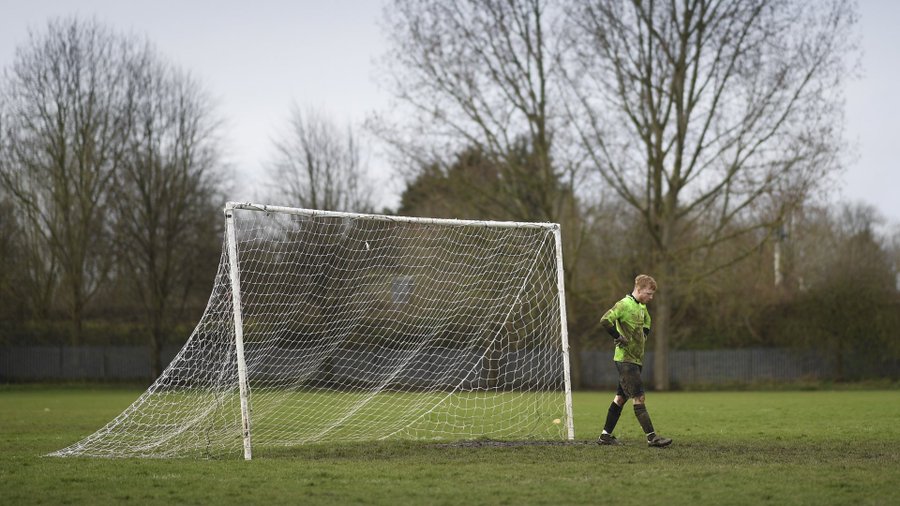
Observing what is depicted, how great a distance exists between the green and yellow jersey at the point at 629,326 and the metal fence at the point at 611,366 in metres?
27.5

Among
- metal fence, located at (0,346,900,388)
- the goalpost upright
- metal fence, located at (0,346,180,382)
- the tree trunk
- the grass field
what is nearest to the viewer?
the grass field

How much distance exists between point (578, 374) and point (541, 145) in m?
9.20

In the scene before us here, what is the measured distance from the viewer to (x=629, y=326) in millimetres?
11594

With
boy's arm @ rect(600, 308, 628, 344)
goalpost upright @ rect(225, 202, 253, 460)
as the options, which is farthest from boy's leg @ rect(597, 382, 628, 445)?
goalpost upright @ rect(225, 202, 253, 460)

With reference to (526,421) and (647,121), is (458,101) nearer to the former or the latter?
(647,121)

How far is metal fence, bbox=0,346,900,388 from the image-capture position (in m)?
38.1

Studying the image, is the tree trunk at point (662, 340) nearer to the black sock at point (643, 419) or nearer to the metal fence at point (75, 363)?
the metal fence at point (75, 363)

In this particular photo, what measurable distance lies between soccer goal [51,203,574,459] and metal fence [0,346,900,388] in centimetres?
1913

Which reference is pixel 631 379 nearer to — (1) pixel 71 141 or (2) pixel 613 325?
(2) pixel 613 325

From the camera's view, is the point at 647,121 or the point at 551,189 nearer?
the point at 647,121

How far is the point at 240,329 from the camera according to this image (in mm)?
10836

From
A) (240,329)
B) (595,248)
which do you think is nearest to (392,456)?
(240,329)

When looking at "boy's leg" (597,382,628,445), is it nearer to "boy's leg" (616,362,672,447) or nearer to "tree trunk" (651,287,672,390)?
"boy's leg" (616,362,672,447)

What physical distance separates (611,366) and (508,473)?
3113 cm
